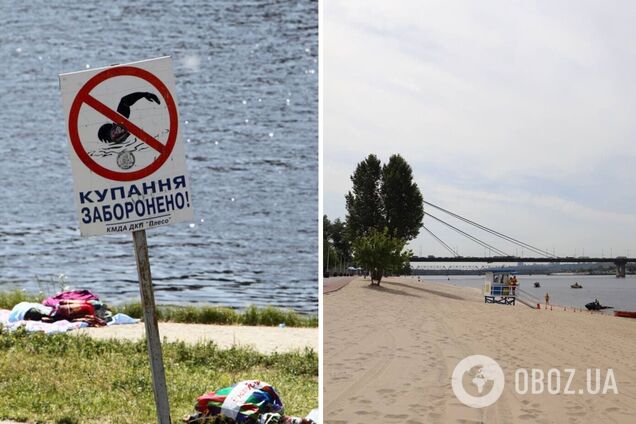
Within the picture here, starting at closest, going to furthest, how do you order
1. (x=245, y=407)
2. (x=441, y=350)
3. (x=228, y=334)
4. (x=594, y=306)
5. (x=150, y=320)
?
(x=150, y=320), (x=245, y=407), (x=594, y=306), (x=441, y=350), (x=228, y=334)

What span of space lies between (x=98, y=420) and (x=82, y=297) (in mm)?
3744

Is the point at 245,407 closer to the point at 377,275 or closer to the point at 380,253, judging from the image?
the point at 380,253

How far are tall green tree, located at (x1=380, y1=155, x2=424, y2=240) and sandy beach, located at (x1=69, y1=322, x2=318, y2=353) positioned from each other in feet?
4.50

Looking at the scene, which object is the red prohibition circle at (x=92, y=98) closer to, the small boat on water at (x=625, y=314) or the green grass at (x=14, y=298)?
the small boat on water at (x=625, y=314)

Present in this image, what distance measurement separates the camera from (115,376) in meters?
4.90

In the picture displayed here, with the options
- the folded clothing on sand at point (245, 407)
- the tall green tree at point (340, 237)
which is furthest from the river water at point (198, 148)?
the folded clothing on sand at point (245, 407)

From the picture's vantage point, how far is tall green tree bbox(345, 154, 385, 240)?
15.9 feet

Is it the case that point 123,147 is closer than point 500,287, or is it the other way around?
point 123,147

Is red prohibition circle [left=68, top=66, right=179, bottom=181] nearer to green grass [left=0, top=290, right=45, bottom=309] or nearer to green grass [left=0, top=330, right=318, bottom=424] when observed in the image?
green grass [left=0, top=330, right=318, bottom=424]

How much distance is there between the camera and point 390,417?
16.5 ft

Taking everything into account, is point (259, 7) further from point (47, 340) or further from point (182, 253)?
point (47, 340)

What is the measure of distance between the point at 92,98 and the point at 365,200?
2.35 m

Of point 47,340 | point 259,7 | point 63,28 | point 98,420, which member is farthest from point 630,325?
point 63,28

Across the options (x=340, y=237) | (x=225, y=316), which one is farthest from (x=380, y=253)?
(x=225, y=316)
